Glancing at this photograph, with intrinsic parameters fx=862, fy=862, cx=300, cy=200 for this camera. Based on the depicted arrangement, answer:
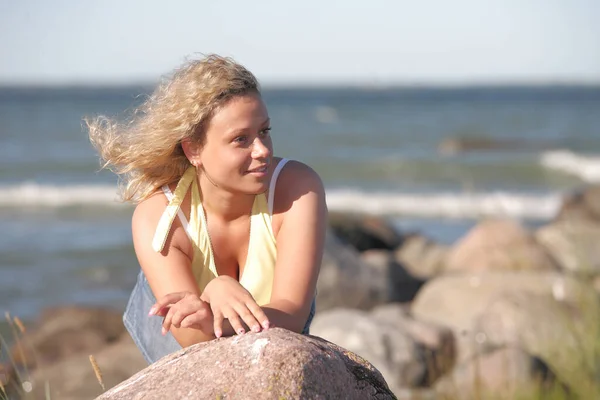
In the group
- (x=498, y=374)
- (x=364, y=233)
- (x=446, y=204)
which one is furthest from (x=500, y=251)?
(x=446, y=204)

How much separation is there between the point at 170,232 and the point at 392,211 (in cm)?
1626

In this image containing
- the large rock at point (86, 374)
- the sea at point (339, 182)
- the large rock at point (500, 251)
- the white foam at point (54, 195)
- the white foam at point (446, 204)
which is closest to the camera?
the large rock at point (86, 374)

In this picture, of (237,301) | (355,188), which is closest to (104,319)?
(237,301)

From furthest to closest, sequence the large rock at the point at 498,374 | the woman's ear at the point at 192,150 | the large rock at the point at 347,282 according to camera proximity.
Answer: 1. the large rock at the point at 347,282
2. the large rock at the point at 498,374
3. the woman's ear at the point at 192,150

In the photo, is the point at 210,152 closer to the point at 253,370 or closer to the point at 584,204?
the point at 253,370

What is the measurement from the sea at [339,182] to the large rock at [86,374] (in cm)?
173

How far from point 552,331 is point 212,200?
13.6 feet

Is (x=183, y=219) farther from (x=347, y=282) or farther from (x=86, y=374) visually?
(x=347, y=282)

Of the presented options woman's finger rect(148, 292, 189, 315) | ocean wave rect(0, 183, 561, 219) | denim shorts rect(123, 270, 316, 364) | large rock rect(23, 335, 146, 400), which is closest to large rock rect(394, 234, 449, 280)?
ocean wave rect(0, 183, 561, 219)

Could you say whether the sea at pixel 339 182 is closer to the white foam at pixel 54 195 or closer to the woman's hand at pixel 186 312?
the white foam at pixel 54 195

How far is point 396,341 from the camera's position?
21.8 ft

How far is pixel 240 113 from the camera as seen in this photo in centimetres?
287

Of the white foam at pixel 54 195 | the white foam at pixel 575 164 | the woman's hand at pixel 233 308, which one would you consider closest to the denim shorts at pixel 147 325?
the woman's hand at pixel 233 308

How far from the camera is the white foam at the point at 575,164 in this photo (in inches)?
975
